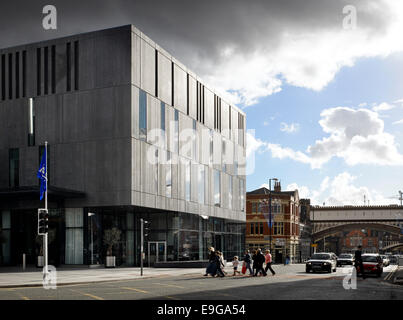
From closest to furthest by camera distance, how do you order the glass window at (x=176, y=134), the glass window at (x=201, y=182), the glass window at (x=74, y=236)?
the glass window at (x=74, y=236), the glass window at (x=176, y=134), the glass window at (x=201, y=182)

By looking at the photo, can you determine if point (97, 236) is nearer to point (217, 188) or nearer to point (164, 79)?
point (164, 79)

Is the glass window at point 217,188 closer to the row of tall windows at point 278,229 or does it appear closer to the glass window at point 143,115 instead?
the glass window at point 143,115

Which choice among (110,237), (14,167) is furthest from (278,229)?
(14,167)

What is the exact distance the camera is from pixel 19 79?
2014 inches

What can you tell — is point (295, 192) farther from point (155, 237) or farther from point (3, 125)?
point (3, 125)

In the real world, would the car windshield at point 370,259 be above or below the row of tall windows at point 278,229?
above

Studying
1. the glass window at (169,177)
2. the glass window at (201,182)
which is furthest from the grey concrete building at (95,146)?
the glass window at (201,182)

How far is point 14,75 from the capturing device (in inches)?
2025

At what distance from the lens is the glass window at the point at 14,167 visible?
5044cm

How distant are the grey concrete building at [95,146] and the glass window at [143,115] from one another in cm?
9

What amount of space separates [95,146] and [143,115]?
4933 millimetres

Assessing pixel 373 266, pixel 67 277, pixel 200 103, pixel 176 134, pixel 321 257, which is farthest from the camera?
pixel 200 103

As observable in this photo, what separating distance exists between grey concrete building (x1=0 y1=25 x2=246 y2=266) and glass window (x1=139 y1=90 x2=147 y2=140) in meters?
0.09
